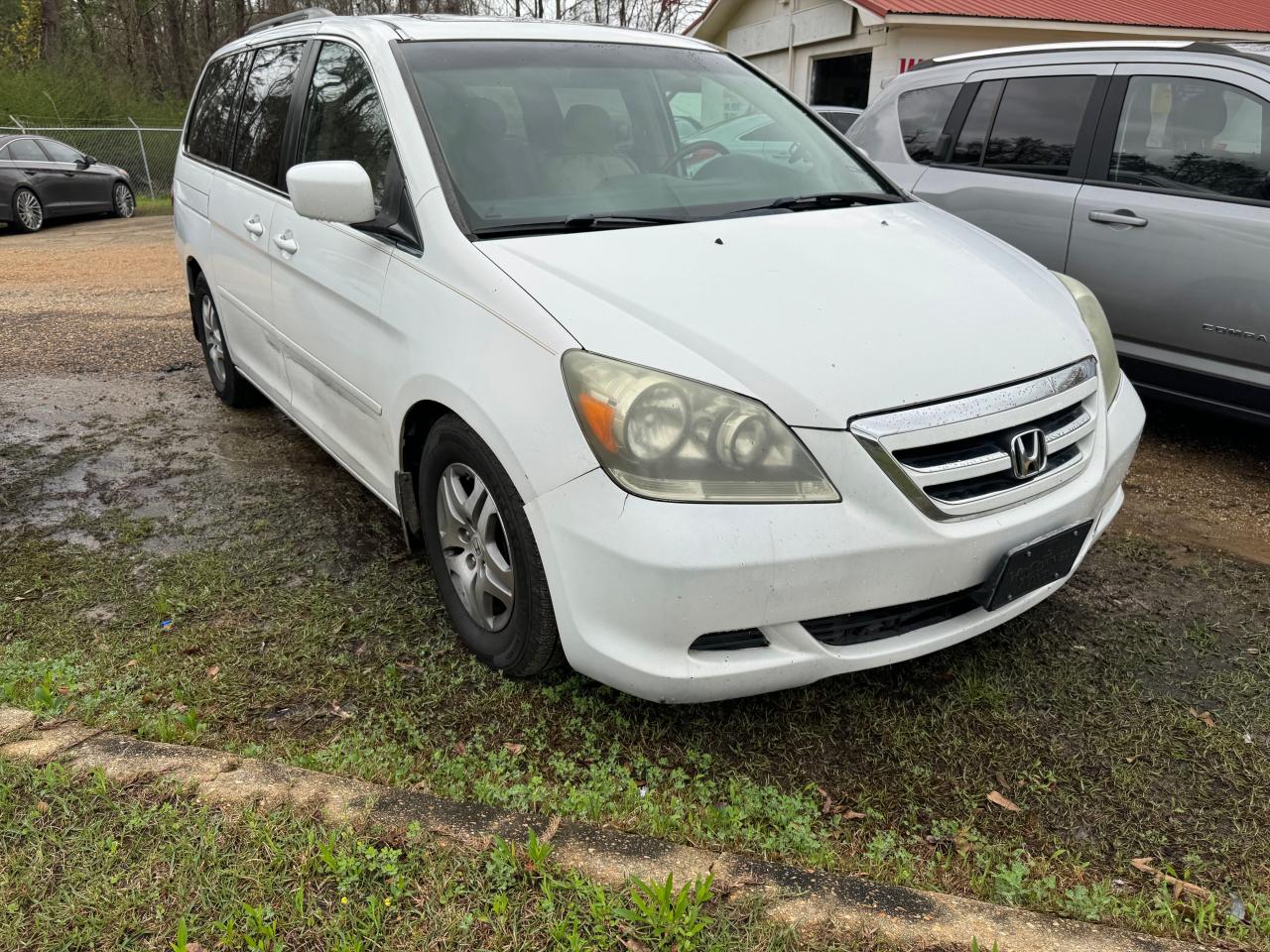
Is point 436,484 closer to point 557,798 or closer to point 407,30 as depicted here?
point 557,798

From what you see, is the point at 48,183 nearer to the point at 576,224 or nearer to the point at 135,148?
the point at 135,148

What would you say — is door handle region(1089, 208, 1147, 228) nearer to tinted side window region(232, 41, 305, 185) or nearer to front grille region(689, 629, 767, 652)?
front grille region(689, 629, 767, 652)

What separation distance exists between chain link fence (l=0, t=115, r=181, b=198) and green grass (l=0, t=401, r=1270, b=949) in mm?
19068

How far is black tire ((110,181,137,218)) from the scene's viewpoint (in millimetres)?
16125

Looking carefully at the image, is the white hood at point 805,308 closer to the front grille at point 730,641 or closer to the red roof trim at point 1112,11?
the front grille at point 730,641

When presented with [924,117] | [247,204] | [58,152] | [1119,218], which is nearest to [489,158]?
[247,204]

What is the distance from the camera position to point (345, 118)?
10.8ft

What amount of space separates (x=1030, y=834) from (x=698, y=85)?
271cm

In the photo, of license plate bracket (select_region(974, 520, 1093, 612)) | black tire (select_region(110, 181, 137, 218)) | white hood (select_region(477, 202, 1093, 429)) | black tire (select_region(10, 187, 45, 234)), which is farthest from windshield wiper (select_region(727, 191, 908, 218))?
black tire (select_region(110, 181, 137, 218))

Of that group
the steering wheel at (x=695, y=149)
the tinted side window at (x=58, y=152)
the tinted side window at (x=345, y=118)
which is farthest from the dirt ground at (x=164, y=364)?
→ the tinted side window at (x=58, y=152)

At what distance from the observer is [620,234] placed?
8.86 ft

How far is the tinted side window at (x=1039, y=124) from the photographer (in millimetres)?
4684

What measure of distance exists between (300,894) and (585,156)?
7.20 feet

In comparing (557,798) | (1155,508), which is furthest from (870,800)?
(1155,508)
